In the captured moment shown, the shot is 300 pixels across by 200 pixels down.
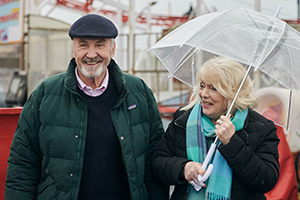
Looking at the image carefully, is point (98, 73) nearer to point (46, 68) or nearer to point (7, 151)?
point (7, 151)

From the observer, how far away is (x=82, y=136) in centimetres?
220

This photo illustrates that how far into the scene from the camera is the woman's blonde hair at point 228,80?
226cm

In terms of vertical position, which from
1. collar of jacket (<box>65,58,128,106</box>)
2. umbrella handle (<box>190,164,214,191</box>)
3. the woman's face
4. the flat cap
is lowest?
umbrella handle (<box>190,164,214,191</box>)

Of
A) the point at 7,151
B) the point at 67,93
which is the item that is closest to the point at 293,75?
the point at 67,93

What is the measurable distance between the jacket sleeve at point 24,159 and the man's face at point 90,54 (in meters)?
0.37

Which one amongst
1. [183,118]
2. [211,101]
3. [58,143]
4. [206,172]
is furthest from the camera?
[183,118]

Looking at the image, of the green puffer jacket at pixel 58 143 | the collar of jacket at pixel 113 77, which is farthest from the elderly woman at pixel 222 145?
the collar of jacket at pixel 113 77

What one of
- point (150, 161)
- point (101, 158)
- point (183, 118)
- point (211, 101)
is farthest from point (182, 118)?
point (101, 158)

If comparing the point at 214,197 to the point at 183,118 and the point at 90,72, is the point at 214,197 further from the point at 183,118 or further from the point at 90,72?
the point at 90,72

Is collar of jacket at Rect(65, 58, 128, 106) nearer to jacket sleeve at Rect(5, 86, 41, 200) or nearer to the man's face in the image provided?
the man's face

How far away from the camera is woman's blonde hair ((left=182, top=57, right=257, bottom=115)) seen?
2262 millimetres

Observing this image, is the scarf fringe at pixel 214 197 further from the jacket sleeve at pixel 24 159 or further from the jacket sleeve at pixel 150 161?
the jacket sleeve at pixel 24 159

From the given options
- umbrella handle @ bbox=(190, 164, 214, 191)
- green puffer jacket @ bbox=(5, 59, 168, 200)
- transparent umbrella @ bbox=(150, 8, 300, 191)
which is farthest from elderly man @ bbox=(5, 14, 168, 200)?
transparent umbrella @ bbox=(150, 8, 300, 191)

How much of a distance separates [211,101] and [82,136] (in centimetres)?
80
